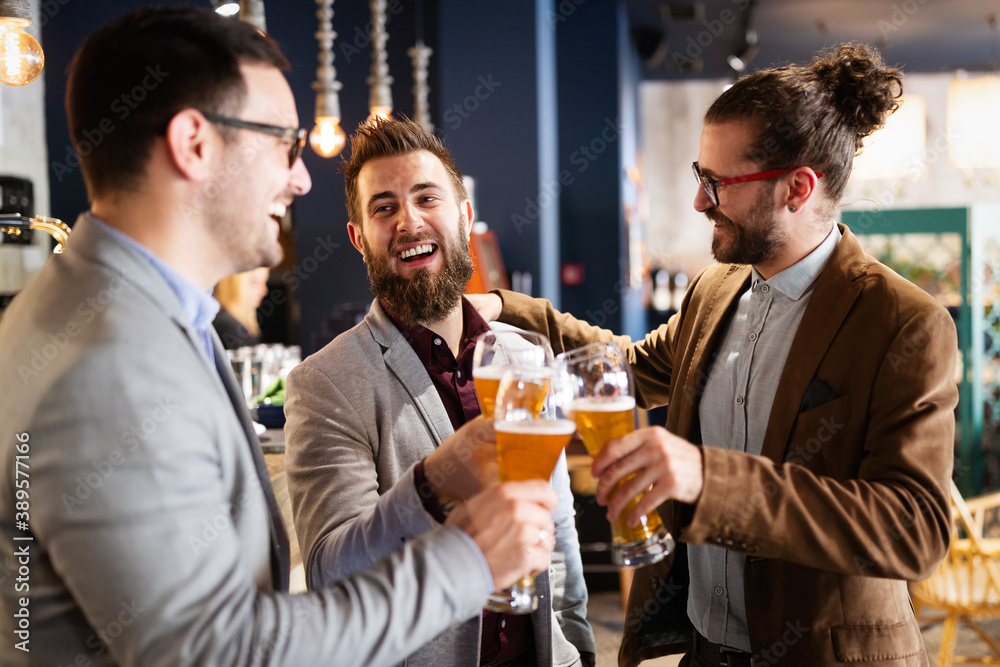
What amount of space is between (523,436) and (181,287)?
48 centimetres

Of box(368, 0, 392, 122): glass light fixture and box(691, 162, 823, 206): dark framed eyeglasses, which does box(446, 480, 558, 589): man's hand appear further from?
box(368, 0, 392, 122): glass light fixture

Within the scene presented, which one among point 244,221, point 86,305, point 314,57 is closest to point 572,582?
point 244,221

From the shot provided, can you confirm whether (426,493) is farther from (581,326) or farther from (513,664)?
(581,326)

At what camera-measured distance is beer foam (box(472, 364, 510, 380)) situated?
3.73 ft

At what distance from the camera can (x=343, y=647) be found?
854 mm

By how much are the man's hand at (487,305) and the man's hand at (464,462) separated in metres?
0.72

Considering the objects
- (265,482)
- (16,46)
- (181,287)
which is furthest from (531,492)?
(16,46)

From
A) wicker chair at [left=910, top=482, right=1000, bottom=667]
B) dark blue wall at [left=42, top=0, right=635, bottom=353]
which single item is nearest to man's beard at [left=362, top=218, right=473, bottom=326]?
wicker chair at [left=910, top=482, right=1000, bottom=667]

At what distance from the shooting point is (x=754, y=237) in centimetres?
162

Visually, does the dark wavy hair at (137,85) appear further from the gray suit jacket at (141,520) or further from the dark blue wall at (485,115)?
the dark blue wall at (485,115)

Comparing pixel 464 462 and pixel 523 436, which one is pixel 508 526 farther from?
pixel 464 462

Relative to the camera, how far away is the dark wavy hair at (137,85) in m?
0.95

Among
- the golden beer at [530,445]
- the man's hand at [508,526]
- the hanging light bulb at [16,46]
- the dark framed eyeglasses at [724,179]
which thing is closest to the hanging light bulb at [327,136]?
the hanging light bulb at [16,46]

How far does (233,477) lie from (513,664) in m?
0.88
